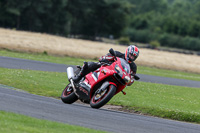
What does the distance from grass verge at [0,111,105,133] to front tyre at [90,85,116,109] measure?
82.9 inches

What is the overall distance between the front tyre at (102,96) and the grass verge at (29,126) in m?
2.10

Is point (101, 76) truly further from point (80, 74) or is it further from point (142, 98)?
point (142, 98)

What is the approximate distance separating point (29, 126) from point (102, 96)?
3118mm

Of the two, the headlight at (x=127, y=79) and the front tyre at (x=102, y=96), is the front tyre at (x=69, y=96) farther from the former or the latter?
the headlight at (x=127, y=79)

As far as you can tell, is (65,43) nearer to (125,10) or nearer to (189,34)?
(125,10)

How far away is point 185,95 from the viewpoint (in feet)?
64.5

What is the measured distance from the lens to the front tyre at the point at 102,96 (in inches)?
425

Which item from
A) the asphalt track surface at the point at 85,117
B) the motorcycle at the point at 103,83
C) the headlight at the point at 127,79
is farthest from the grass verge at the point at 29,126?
the headlight at the point at 127,79

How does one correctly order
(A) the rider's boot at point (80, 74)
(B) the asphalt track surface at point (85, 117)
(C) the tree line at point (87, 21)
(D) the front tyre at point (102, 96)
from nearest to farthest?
(B) the asphalt track surface at point (85, 117)
(D) the front tyre at point (102, 96)
(A) the rider's boot at point (80, 74)
(C) the tree line at point (87, 21)

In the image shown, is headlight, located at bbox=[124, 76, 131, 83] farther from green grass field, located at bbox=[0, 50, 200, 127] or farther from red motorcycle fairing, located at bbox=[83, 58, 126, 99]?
green grass field, located at bbox=[0, 50, 200, 127]

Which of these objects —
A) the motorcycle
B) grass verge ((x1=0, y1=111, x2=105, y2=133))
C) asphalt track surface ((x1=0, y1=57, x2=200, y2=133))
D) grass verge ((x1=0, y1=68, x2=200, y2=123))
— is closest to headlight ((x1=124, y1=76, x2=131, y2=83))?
the motorcycle

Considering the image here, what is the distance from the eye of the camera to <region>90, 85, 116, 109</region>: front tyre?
10.8m

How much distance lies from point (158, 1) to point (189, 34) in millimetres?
73933

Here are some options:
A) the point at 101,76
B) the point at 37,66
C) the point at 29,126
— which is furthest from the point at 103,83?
the point at 37,66
